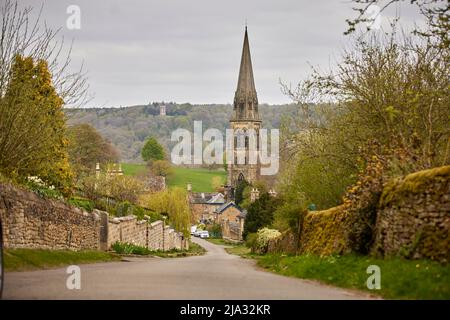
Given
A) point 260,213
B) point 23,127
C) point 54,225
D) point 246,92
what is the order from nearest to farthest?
point 23,127 → point 54,225 → point 260,213 → point 246,92

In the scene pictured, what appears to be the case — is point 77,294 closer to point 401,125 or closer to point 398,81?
point 401,125

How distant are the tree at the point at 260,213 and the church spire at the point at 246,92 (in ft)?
316

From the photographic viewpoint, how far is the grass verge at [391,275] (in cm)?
1293

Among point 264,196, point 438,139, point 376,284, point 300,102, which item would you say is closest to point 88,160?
point 264,196

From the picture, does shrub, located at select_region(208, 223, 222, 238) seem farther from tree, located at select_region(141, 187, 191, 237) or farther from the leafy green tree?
tree, located at select_region(141, 187, 191, 237)

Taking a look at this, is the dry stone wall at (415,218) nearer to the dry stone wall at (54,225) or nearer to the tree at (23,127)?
the dry stone wall at (54,225)

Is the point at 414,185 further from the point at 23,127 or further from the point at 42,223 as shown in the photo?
the point at 42,223

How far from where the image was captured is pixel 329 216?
2473cm

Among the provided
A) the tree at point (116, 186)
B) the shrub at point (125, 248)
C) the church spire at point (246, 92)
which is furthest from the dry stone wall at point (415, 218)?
the church spire at point (246, 92)

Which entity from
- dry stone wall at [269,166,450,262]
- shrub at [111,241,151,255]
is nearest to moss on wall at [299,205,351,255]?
dry stone wall at [269,166,450,262]

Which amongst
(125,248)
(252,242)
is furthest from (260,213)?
(125,248)

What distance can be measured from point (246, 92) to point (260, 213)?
111m

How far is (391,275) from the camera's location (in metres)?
14.6

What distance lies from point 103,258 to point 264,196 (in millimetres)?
58729
